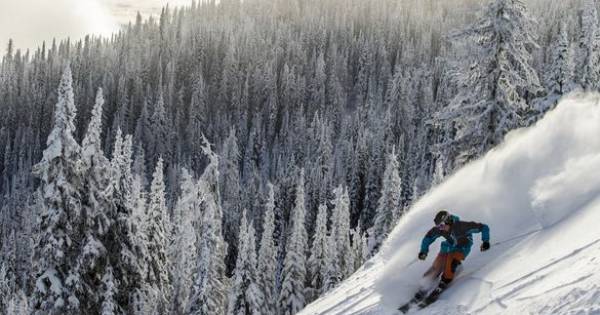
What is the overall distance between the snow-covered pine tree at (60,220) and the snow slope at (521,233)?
10.9m

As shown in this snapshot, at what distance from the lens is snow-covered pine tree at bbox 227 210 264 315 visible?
33031mm

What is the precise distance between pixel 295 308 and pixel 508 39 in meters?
24.5

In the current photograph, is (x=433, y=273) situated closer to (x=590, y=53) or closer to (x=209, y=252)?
(x=209, y=252)

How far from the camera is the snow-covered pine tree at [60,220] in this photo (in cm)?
1914

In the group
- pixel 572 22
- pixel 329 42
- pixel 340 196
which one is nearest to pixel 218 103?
pixel 329 42

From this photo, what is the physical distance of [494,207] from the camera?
10062mm

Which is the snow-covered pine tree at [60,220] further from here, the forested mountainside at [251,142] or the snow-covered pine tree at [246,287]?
the snow-covered pine tree at [246,287]

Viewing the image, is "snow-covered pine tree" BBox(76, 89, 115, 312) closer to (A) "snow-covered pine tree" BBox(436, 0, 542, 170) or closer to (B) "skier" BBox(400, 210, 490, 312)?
(A) "snow-covered pine tree" BBox(436, 0, 542, 170)

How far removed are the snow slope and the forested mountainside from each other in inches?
335

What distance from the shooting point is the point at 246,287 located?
33875 millimetres

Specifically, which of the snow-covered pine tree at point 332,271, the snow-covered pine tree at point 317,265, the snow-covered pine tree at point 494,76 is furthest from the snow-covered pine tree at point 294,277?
the snow-covered pine tree at point 494,76

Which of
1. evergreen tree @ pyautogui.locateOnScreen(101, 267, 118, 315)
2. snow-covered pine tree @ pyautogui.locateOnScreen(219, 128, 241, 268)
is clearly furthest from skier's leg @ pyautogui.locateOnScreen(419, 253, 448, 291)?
snow-covered pine tree @ pyautogui.locateOnScreen(219, 128, 241, 268)

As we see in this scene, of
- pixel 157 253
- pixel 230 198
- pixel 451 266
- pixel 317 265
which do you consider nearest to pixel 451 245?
pixel 451 266

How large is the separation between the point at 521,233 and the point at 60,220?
14.6 metres
